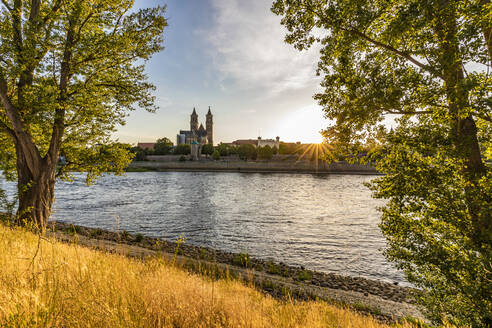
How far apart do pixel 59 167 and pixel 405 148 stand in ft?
43.9

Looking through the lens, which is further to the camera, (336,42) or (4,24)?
(4,24)

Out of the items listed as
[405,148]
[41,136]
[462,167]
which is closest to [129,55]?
[41,136]

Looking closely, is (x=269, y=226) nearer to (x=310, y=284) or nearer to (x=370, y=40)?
(x=310, y=284)

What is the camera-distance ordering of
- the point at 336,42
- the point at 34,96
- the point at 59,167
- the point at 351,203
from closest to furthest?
1. the point at 336,42
2. the point at 34,96
3. the point at 59,167
4. the point at 351,203

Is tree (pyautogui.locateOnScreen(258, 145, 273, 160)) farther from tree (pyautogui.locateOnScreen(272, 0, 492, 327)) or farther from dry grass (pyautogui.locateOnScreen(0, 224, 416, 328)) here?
dry grass (pyautogui.locateOnScreen(0, 224, 416, 328))

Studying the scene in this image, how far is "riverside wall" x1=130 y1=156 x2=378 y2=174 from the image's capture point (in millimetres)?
90000

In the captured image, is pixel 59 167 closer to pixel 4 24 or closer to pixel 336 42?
pixel 4 24

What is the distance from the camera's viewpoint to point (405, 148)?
5129mm

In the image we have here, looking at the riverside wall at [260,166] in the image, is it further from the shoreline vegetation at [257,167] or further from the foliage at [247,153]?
the foliage at [247,153]

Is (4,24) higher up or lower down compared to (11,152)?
higher up

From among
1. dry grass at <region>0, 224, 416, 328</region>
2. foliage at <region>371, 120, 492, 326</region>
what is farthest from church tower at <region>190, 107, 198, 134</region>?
dry grass at <region>0, 224, 416, 328</region>

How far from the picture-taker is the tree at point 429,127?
4219 mm

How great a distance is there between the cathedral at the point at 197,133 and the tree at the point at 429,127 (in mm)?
160840

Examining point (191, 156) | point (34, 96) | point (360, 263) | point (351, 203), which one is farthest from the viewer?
point (191, 156)
